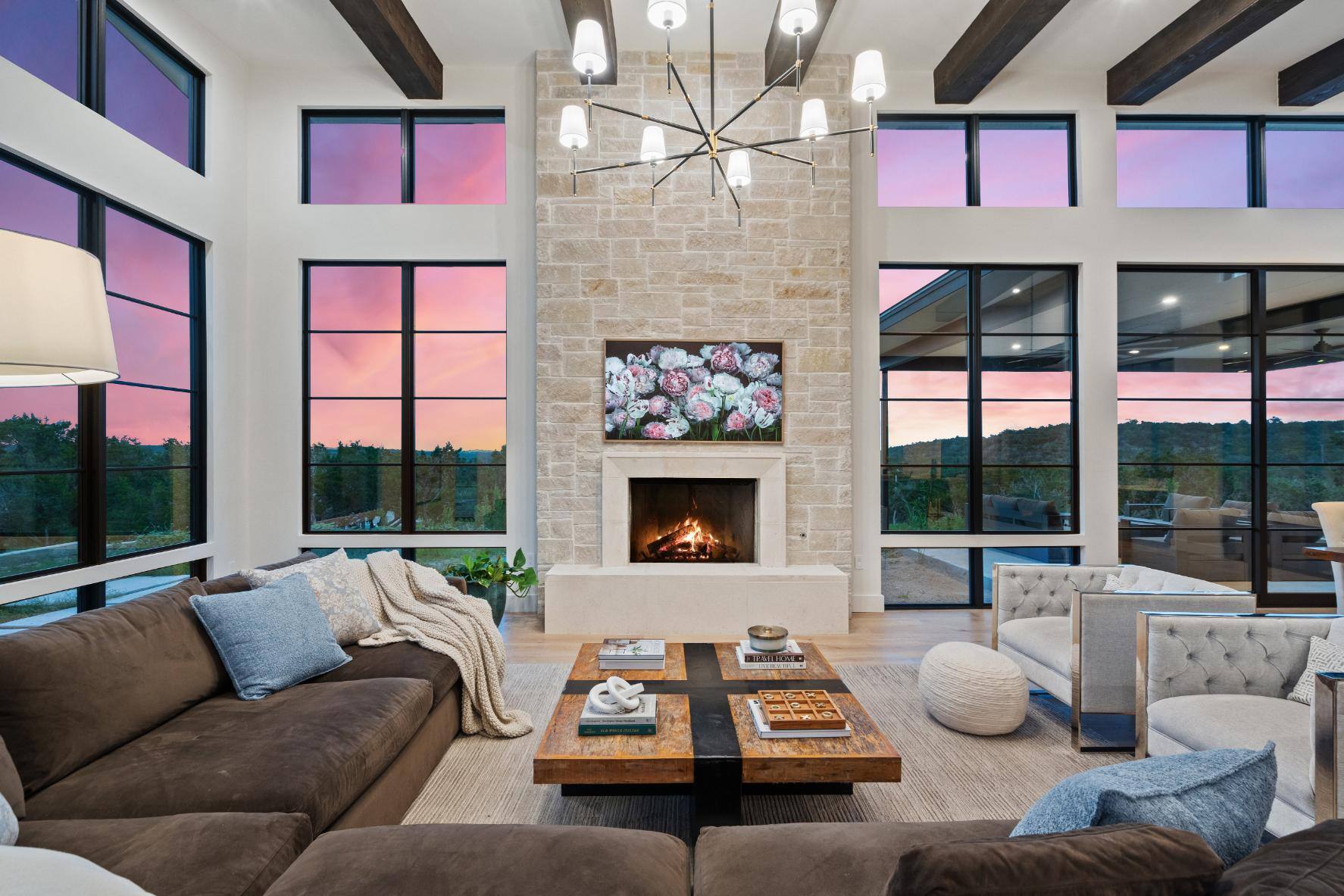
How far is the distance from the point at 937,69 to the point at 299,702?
5.76 metres

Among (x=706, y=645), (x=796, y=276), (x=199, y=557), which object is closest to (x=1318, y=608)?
(x=796, y=276)

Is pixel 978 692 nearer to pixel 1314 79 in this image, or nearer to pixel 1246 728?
pixel 1246 728

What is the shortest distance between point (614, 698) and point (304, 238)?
14.9ft

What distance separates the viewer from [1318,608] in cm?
491

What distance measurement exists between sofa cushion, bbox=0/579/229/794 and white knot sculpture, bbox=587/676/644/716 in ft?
4.50

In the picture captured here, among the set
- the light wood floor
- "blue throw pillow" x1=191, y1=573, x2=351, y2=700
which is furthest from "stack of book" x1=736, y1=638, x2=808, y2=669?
"blue throw pillow" x1=191, y1=573, x2=351, y2=700

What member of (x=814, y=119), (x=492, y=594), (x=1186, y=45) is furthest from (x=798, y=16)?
(x=1186, y=45)

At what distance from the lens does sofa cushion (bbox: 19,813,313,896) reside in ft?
4.14

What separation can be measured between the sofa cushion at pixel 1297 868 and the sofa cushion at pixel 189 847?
1.73m

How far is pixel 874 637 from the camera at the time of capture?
167 inches

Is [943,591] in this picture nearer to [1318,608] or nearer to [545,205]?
[1318,608]

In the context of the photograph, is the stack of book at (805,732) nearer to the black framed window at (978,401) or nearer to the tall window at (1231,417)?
the black framed window at (978,401)

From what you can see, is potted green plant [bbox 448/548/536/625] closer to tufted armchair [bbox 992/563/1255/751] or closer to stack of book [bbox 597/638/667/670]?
stack of book [bbox 597/638/667/670]

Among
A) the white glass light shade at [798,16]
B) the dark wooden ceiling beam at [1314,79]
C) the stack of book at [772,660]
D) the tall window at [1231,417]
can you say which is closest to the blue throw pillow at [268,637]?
the stack of book at [772,660]
